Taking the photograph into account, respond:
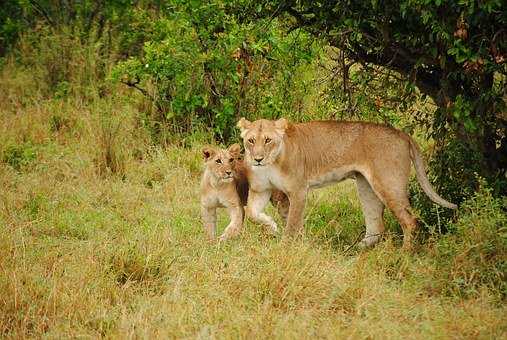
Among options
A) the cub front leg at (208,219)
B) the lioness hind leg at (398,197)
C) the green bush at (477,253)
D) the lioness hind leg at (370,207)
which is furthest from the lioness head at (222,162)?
the green bush at (477,253)

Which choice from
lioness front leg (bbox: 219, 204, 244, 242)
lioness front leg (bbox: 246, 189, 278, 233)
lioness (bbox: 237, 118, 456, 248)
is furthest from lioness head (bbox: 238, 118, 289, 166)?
lioness front leg (bbox: 219, 204, 244, 242)

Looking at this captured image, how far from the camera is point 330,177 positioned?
7172 mm

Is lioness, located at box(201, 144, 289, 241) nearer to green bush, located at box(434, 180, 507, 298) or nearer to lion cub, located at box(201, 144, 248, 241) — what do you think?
lion cub, located at box(201, 144, 248, 241)

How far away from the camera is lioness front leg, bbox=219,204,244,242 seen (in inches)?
276

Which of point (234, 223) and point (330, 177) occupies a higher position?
point (330, 177)

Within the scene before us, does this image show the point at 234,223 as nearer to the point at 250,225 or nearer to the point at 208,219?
the point at 208,219

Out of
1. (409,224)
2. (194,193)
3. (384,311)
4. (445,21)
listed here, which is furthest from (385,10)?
(194,193)

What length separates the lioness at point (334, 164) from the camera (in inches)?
271

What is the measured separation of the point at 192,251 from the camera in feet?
21.6

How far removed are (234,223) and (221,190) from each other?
11.4 inches

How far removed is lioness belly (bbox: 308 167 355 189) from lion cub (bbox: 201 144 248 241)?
2.04 ft

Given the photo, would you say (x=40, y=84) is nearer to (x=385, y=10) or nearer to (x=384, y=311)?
(x=385, y=10)

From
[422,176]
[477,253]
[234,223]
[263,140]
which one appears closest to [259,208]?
[234,223]

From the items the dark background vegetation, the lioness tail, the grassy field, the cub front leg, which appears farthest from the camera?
the cub front leg
